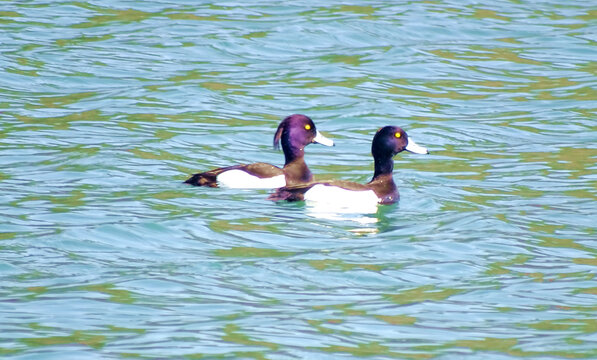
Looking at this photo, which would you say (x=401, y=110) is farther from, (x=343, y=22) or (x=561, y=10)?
(x=561, y=10)

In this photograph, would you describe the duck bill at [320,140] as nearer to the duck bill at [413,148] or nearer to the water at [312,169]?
the water at [312,169]

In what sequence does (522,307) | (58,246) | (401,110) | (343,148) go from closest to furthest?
1. (522,307)
2. (58,246)
3. (343,148)
4. (401,110)

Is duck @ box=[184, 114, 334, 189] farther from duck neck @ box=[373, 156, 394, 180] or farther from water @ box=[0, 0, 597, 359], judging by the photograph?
duck neck @ box=[373, 156, 394, 180]

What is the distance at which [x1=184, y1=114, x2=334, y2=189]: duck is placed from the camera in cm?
1198

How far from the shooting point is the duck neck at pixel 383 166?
1199cm

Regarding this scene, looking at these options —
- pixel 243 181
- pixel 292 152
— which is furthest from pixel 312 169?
pixel 243 181

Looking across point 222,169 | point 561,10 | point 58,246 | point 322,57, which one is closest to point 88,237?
point 58,246

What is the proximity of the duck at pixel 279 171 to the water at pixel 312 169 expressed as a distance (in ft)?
0.57

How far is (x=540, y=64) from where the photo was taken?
18.2 metres

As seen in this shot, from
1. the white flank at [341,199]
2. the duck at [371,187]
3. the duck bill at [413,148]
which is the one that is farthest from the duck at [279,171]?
the duck bill at [413,148]

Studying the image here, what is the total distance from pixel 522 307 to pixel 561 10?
1394 centimetres

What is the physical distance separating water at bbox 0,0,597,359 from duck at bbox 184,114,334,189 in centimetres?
17

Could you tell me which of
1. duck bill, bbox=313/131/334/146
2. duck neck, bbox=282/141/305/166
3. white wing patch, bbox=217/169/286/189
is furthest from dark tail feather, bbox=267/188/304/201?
duck bill, bbox=313/131/334/146

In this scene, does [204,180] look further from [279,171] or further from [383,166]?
[383,166]
